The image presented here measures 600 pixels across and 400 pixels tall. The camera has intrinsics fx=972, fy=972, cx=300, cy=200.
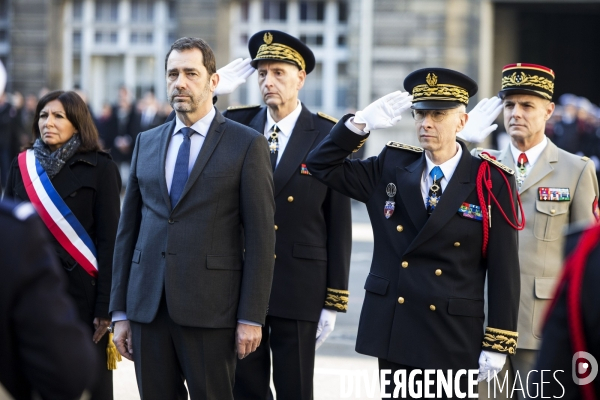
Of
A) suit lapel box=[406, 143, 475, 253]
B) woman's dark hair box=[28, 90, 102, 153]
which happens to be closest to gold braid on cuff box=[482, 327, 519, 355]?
suit lapel box=[406, 143, 475, 253]

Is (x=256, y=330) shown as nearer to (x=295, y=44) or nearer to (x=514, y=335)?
(x=514, y=335)

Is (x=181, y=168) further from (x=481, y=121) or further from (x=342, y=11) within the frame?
(x=342, y=11)

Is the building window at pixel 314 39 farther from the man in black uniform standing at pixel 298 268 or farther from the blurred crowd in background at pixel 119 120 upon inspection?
the man in black uniform standing at pixel 298 268

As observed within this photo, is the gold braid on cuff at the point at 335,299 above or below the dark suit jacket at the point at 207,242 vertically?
below

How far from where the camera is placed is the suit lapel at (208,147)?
400cm

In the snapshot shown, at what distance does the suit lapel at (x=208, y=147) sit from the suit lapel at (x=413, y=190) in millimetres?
775

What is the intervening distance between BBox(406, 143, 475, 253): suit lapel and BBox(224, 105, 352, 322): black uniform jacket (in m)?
0.98

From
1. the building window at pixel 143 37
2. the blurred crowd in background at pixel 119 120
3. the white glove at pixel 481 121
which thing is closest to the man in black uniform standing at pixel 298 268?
the white glove at pixel 481 121

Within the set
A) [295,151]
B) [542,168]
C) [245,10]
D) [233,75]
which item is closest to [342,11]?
[245,10]

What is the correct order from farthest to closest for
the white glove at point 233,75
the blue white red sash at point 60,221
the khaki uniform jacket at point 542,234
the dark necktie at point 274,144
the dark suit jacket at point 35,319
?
1. the white glove at point 233,75
2. the dark necktie at point 274,144
3. the khaki uniform jacket at point 542,234
4. the blue white red sash at point 60,221
5. the dark suit jacket at point 35,319

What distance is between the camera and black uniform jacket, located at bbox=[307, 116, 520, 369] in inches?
158

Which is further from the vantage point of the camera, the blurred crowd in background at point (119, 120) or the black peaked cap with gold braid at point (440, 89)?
the blurred crowd in background at point (119, 120)

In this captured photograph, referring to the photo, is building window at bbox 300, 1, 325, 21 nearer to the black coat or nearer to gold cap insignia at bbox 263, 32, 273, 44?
gold cap insignia at bbox 263, 32, 273, 44

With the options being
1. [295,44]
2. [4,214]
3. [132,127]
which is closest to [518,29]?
[132,127]
